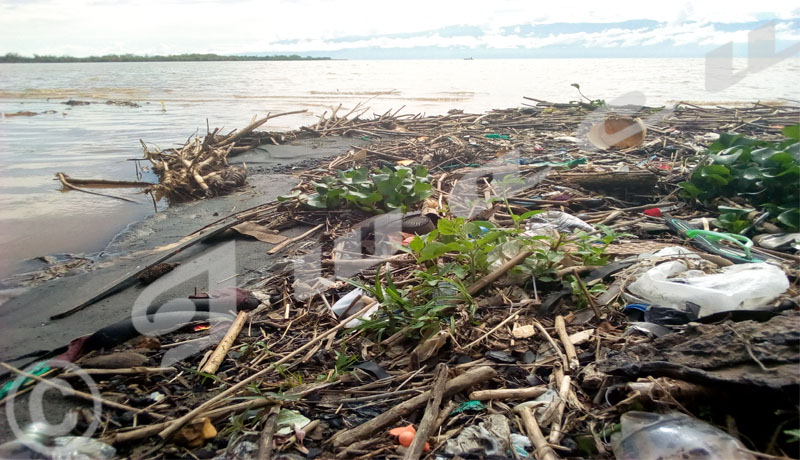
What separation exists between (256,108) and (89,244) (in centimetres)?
1049

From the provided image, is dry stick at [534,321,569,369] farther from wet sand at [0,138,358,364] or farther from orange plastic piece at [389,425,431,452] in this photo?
wet sand at [0,138,358,364]

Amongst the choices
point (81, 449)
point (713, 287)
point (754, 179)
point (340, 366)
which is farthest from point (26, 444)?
Answer: point (754, 179)

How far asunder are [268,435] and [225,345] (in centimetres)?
78

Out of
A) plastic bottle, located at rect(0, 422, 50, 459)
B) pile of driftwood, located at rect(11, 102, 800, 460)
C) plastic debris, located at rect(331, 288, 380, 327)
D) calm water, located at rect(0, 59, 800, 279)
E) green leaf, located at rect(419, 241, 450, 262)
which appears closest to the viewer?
pile of driftwood, located at rect(11, 102, 800, 460)

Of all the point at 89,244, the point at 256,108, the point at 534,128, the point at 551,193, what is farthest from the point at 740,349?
the point at 256,108

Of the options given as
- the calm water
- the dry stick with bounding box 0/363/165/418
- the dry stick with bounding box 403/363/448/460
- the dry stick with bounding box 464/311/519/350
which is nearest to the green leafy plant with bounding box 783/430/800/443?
the dry stick with bounding box 403/363/448/460

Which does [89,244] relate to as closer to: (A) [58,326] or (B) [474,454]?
(A) [58,326]

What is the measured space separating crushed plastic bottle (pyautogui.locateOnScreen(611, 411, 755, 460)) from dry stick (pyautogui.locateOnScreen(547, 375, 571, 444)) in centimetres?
16

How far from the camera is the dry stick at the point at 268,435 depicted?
1594mm

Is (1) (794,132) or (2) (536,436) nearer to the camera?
(2) (536,436)

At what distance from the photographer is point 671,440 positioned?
132 cm

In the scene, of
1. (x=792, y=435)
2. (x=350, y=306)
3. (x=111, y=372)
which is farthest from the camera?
(x=350, y=306)

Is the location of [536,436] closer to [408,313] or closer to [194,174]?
[408,313]

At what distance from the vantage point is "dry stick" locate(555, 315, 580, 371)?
188 centimetres
